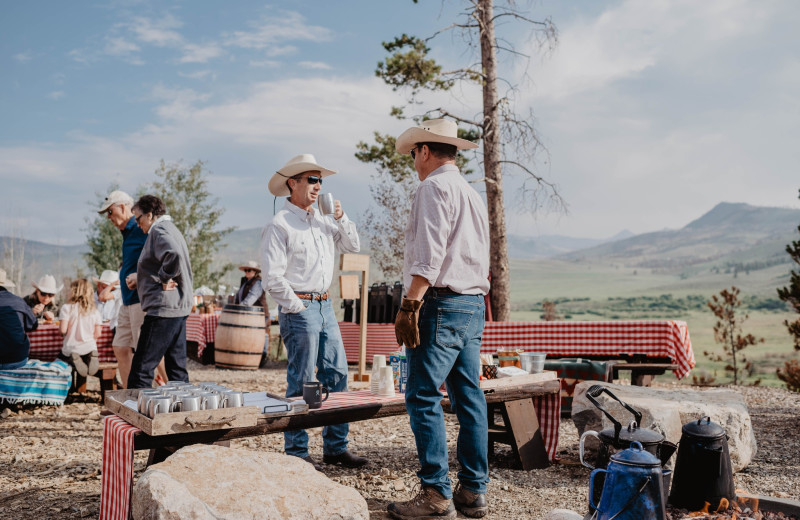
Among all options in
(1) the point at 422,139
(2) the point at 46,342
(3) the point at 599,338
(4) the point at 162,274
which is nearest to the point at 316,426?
(1) the point at 422,139

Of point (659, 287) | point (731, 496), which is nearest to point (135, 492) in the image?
point (731, 496)

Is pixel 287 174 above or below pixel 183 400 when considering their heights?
above

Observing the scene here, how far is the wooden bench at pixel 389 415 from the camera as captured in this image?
126 inches

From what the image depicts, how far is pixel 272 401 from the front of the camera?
12.0 feet

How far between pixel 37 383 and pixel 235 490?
16.1 feet

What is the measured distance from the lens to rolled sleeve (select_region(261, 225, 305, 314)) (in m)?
4.07

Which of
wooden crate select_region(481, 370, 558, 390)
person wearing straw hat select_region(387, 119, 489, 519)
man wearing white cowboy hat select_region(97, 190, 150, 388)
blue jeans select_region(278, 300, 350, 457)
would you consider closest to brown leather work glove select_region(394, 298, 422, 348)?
person wearing straw hat select_region(387, 119, 489, 519)

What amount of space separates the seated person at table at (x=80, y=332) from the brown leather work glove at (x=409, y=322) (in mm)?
5345

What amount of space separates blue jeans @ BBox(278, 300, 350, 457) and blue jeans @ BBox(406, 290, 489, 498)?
0.93 metres

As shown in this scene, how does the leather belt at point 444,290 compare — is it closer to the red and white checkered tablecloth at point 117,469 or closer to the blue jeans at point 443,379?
the blue jeans at point 443,379

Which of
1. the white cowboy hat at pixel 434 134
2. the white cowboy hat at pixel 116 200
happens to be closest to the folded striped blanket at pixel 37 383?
the white cowboy hat at pixel 116 200

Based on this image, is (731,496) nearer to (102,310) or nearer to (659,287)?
(102,310)

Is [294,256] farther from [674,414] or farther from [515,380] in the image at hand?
[674,414]

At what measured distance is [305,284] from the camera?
4.26 metres
